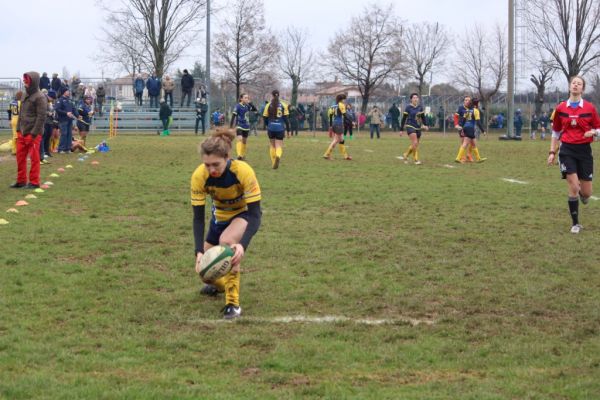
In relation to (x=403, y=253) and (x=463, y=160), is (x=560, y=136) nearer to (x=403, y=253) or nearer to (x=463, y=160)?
(x=403, y=253)

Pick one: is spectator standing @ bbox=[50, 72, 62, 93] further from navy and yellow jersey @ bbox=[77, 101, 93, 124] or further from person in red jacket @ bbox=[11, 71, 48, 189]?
person in red jacket @ bbox=[11, 71, 48, 189]

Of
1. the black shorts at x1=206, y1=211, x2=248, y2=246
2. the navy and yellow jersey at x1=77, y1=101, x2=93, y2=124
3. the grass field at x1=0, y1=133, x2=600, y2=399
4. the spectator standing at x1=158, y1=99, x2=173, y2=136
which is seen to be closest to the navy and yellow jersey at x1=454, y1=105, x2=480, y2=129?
the grass field at x1=0, y1=133, x2=600, y2=399

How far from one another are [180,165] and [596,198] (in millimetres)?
10837

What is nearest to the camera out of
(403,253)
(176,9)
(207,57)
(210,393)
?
(210,393)

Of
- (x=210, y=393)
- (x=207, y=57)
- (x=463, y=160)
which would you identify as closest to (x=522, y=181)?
(x=463, y=160)

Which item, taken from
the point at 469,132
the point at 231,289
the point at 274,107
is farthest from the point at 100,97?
the point at 231,289

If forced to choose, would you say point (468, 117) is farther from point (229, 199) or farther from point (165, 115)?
point (165, 115)

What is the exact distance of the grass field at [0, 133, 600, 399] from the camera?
5359 mm

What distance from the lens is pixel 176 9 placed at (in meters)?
56.6

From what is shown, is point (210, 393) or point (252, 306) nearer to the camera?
point (210, 393)

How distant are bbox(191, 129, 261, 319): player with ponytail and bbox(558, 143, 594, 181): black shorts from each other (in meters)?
5.77

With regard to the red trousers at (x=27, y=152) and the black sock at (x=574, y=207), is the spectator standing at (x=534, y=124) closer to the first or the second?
the red trousers at (x=27, y=152)

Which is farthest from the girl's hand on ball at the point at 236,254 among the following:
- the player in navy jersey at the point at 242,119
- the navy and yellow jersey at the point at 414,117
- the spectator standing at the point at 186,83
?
the spectator standing at the point at 186,83

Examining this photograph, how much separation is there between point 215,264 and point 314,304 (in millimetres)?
1175
